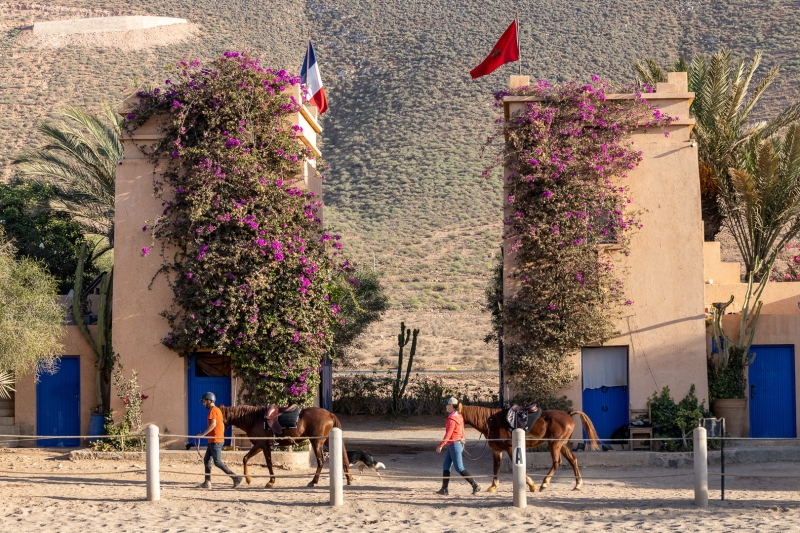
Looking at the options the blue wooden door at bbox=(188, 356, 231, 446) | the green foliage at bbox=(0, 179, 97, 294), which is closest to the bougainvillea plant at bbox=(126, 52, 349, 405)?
the blue wooden door at bbox=(188, 356, 231, 446)

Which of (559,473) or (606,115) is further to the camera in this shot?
(606,115)

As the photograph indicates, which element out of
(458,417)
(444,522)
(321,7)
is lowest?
(444,522)

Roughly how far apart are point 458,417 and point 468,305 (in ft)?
103

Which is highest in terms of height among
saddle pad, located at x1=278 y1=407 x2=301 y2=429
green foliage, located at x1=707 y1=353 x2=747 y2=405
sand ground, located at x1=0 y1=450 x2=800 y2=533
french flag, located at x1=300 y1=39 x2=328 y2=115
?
french flag, located at x1=300 y1=39 x2=328 y2=115

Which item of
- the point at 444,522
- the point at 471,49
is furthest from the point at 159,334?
→ the point at 471,49

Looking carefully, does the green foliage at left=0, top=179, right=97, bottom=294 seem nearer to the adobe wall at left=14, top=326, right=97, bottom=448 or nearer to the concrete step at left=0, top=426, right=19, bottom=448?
the adobe wall at left=14, top=326, right=97, bottom=448

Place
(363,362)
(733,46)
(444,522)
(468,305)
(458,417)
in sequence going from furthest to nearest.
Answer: (733,46) < (468,305) < (363,362) < (458,417) < (444,522)

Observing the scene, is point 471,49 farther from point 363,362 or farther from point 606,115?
point 606,115

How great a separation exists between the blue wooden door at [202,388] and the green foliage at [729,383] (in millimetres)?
9259

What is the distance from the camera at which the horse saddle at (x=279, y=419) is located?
1533cm

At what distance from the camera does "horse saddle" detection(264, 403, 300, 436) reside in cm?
1533

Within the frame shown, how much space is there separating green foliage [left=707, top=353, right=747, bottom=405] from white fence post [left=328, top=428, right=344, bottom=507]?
830 centimetres

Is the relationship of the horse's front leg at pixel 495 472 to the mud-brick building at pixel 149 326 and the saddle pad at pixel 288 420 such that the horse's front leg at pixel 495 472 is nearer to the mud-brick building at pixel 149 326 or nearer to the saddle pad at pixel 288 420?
the saddle pad at pixel 288 420

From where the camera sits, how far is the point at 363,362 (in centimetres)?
4134
